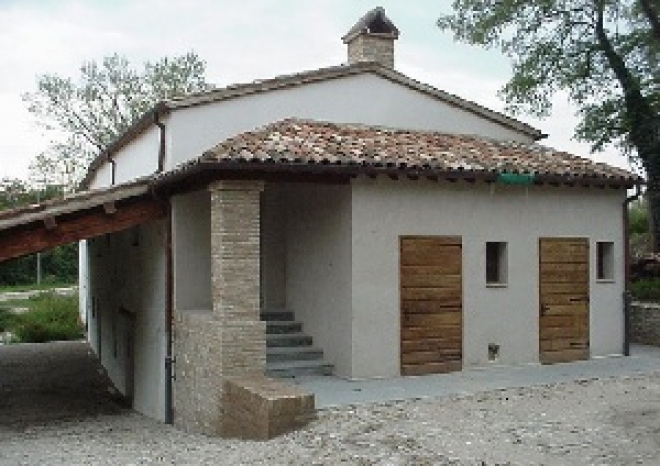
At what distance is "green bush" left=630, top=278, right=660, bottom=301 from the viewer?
17.2 m

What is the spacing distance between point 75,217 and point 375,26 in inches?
297

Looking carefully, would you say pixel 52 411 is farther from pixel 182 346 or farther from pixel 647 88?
pixel 647 88

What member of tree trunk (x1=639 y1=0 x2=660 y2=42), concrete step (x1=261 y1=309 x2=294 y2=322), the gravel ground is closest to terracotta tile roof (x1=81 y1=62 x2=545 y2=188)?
concrete step (x1=261 y1=309 x2=294 y2=322)

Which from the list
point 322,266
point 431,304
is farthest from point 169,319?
point 431,304

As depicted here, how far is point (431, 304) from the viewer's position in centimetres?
1187

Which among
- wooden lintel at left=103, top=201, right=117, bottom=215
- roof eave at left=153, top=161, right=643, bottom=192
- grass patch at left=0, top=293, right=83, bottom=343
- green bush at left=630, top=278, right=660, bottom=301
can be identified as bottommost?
grass patch at left=0, top=293, right=83, bottom=343

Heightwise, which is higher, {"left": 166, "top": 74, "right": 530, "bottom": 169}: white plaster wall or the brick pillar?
{"left": 166, "top": 74, "right": 530, "bottom": 169}: white plaster wall

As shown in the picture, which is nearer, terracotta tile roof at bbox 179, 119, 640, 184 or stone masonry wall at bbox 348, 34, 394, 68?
terracotta tile roof at bbox 179, 119, 640, 184

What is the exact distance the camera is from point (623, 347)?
45.3ft

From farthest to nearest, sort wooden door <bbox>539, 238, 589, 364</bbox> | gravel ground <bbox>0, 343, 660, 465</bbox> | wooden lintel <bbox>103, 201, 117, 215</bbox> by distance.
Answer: wooden door <bbox>539, 238, 589, 364</bbox>, wooden lintel <bbox>103, 201, 117, 215</bbox>, gravel ground <bbox>0, 343, 660, 465</bbox>

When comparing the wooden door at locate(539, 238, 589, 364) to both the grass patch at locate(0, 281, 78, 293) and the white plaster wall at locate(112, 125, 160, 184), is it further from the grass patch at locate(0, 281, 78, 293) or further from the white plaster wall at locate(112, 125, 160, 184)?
the grass patch at locate(0, 281, 78, 293)

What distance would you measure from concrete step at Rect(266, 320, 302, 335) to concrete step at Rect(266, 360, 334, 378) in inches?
37.6

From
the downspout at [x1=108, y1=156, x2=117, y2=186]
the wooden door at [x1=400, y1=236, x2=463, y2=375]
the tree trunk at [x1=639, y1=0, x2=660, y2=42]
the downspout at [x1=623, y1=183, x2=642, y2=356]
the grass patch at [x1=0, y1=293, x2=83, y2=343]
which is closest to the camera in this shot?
the wooden door at [x1=400, y1=236, x2=463, y2=375]

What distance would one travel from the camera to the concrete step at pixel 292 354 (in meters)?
11.8
